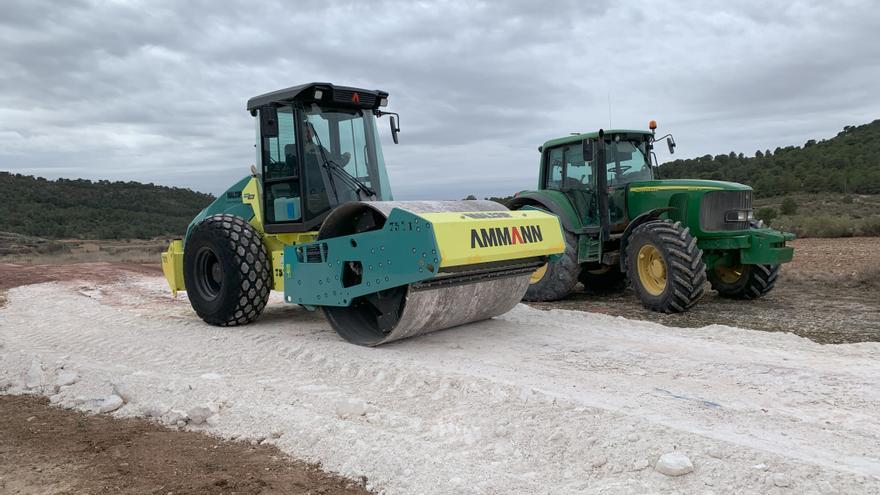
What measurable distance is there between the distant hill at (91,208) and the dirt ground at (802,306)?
140 feet

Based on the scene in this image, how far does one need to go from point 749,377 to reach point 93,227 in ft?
164

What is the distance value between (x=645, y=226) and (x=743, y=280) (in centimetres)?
186

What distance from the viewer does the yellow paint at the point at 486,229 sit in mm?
5613

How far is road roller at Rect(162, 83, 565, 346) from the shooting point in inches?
233

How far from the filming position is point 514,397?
14.9 ft

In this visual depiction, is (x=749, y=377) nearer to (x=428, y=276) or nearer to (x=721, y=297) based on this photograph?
(x=428, y=276)

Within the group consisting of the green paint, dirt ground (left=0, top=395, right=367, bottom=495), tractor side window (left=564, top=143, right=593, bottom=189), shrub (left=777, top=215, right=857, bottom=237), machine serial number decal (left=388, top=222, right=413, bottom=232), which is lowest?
dirt ground (left=0, top=395, right=367, bottom=495)

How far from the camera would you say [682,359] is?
18.2ft

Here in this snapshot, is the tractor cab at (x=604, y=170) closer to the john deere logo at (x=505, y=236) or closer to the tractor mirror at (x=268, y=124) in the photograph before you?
the john deere logo at (x=505, y=236)

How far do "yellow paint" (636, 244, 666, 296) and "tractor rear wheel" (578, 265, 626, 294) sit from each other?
78.9 inches

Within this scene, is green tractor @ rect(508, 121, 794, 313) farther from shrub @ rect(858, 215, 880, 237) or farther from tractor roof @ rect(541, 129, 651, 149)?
shrub @ rect(858, 215, 880, 237)

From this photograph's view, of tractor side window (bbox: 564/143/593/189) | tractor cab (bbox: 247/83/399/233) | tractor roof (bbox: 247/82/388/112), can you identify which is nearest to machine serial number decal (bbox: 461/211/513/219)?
tractor cab (bbox: 247/83/399/233)

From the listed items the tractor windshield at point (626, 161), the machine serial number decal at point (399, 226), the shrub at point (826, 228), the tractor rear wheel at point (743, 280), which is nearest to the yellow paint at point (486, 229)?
the machine serial number decal at point (399, 226)

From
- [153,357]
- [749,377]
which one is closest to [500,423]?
[749,377]
